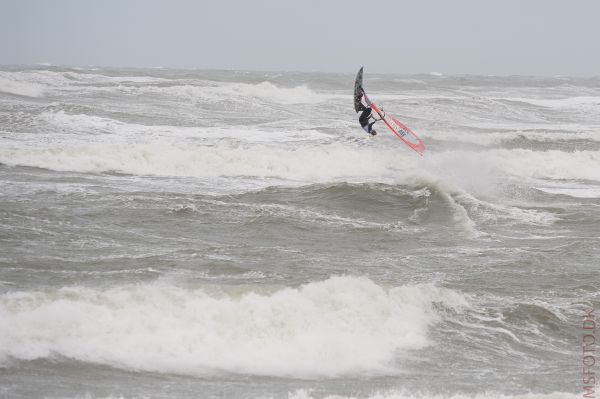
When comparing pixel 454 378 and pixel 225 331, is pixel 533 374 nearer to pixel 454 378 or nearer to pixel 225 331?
pixel 454 378

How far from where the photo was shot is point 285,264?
1254 cm

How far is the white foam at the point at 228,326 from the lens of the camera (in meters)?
8.86

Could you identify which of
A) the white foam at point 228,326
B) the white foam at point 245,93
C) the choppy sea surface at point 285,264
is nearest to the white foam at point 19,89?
the white foam at point 245,93

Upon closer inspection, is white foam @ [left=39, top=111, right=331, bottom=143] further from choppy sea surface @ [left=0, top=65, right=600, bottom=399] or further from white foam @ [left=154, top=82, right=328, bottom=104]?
white foam @ [left=154, top=82, right=328, bottom=104]

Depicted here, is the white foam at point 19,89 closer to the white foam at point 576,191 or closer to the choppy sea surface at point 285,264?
the choppy sea surface at point 285,264

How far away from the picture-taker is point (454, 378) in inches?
345

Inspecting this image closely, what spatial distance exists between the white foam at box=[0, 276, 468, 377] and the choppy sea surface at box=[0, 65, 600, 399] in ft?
0.09

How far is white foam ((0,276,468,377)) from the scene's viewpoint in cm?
886

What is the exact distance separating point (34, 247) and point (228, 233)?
11.3 ft

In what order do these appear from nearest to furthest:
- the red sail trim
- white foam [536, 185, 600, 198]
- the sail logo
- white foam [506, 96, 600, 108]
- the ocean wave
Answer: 1. the sail logo
2. the red sail trim
3. white foam [536, 185, 600, 198]
4. the ocean wave
5. white foam [506, 96, 600, 108]

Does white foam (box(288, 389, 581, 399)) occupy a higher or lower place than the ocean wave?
lower

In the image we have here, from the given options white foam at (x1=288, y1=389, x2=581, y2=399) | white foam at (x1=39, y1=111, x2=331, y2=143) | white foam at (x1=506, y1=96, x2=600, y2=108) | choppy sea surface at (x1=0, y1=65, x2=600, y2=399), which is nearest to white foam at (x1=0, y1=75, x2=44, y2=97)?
white foam at (x1=39, y1=111, x2=331, y2=143)

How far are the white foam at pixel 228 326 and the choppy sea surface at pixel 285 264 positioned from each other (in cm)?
3

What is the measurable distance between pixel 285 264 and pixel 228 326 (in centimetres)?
293
